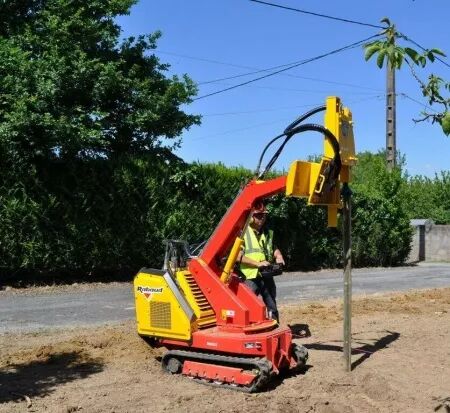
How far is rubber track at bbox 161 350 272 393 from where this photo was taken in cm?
619

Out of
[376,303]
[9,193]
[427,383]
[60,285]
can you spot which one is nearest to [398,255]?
[376,303]

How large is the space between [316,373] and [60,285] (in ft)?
27.9

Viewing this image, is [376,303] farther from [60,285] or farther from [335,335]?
[60,285]

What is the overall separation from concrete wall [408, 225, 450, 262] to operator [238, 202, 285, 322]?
1851cm

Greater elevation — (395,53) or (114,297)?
(395,53)

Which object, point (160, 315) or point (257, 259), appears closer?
point (160, 315)

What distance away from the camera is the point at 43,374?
6.79 m

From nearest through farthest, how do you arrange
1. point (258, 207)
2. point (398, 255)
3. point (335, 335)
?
1. point (258, 207)
2. point (335, 335)
3. point (398, 255)

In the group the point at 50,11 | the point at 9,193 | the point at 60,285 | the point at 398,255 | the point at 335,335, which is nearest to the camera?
the point at 335,335

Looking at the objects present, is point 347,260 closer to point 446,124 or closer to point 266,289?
point 266,289

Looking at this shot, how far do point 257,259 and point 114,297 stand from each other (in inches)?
221

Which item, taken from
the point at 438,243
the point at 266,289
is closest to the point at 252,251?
the point at 266,289

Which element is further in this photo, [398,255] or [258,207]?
[398,255]

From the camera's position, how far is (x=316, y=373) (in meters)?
7.01
